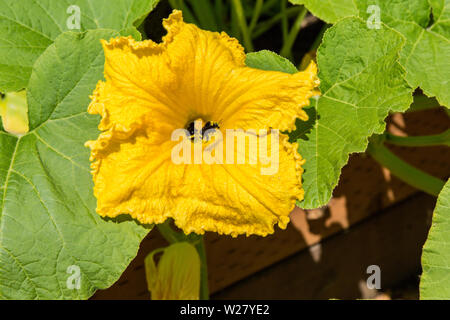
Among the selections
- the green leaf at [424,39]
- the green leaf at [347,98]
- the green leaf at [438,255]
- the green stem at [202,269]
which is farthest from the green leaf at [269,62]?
the green stem at [202,269]

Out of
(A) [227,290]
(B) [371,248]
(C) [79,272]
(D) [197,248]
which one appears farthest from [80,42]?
(B) [371,248]

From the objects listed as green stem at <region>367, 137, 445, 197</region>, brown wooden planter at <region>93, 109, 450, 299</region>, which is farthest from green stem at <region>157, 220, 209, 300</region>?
green stem at <region>367, 137, 445, 197</region>

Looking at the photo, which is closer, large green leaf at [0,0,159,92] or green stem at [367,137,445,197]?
large green leaf at [0,0,159,92]

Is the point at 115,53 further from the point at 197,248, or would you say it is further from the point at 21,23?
the point at 197,248

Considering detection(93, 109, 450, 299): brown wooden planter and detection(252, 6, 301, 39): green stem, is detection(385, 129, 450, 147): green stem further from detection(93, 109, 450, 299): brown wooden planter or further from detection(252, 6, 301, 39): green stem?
detection(252, 6, 301, 39): green stem

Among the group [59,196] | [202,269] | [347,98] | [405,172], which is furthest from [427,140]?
[59,196]

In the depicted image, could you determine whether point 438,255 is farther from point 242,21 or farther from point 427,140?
point 242,21
